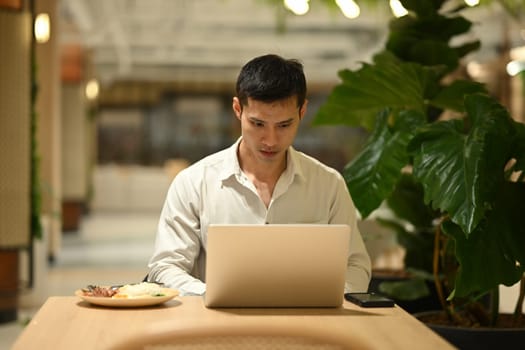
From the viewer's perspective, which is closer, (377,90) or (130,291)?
(130,291)

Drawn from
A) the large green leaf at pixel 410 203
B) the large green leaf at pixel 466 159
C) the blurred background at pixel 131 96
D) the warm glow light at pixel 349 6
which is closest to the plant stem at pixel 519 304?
the large green leaf at pixel 466 159

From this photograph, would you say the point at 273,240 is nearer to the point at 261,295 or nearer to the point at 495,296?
the point at 261,295

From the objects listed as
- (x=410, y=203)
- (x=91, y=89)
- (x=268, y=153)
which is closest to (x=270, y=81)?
(x=268, y=153)

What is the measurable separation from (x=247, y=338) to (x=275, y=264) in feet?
0.72

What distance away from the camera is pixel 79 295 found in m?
2.50

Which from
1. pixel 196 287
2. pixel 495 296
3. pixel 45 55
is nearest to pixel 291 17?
pixel 45 55

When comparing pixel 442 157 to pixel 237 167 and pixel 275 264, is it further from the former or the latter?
pixel 275 264

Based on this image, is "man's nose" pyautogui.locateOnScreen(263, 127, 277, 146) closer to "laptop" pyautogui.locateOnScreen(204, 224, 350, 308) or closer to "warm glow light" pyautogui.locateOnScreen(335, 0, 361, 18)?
"laptop" pyautogui.locateOnScreen(204, 224, 350, 308)

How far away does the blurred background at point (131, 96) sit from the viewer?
6914 mm

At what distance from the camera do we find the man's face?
2828mm

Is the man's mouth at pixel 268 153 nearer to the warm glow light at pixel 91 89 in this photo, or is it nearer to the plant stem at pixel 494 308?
the plant stem at pixel 494 308

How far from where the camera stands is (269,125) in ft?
9.34

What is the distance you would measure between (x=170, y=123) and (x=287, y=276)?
2373cm

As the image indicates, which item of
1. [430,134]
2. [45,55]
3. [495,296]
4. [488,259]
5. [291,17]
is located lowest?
[495,296]
